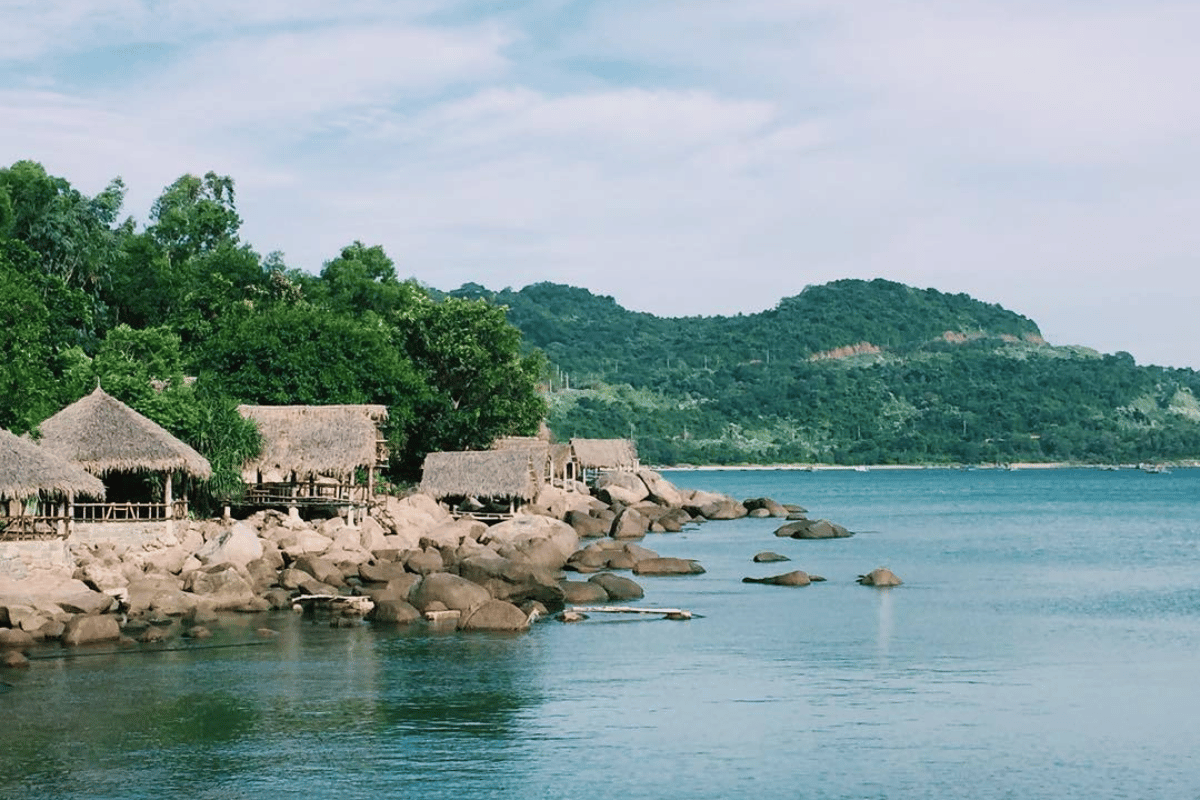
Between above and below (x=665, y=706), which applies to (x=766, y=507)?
above

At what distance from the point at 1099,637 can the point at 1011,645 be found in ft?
9.43

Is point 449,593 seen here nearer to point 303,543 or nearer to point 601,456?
point 303,543

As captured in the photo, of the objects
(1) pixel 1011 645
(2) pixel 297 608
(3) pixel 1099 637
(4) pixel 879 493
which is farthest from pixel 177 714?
(4) pixel 879 493

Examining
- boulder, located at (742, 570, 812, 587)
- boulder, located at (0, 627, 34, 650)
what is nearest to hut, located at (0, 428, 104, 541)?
boulder, located at (0, 627, 34, 650)

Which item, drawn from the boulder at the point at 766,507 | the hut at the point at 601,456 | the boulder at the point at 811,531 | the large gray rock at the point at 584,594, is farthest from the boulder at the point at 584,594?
the hut at the point at 601,456

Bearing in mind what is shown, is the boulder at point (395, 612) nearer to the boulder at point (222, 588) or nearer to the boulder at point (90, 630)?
the boulder at point (222, 588)

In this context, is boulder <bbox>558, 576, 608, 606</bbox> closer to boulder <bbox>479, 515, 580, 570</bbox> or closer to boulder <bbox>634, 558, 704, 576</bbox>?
boulder <bbox>479, 515, 580, 570</bbox>

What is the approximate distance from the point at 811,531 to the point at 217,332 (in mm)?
25695

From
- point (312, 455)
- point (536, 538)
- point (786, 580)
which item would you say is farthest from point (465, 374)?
Result: point (786, 580)

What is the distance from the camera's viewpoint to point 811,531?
209ft

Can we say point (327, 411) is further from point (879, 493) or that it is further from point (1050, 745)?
point (879, 493)

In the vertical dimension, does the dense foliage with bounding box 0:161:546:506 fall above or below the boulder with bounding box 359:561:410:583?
above

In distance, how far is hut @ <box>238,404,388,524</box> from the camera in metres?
49.4

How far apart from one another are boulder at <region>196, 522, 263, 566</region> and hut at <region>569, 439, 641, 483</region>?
47.0m
